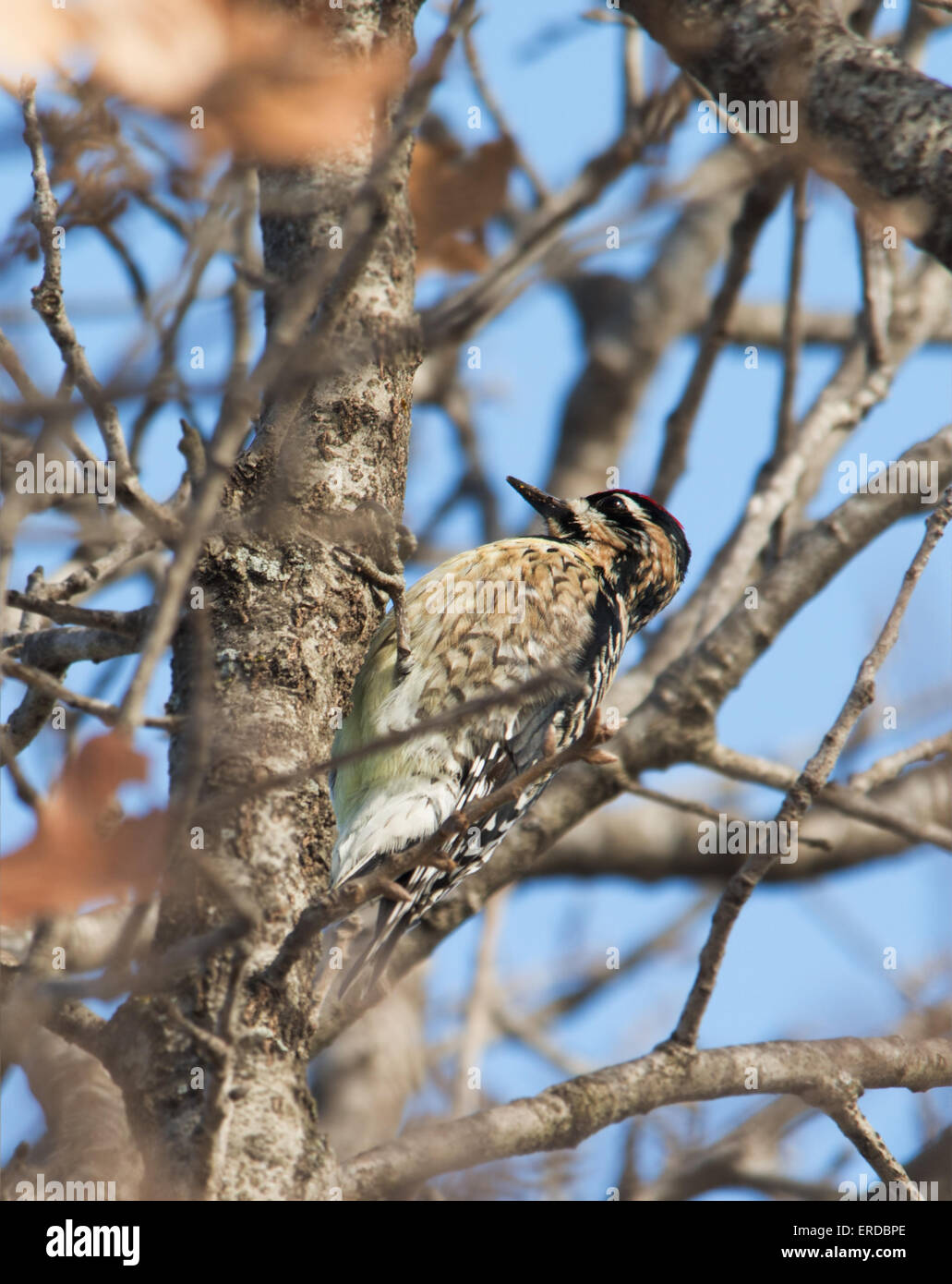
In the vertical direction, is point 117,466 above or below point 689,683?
below

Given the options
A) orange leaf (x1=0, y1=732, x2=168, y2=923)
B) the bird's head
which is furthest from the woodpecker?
orange leaf (x1=0, y1=732, x2=168, y2=923)

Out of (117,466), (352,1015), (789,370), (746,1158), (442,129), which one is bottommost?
(746,1158)

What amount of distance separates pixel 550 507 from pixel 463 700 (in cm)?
140

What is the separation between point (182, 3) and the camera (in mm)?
1960

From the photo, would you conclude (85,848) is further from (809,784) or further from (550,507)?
(550,507)

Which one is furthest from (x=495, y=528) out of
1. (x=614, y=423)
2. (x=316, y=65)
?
(x=316, y=65)

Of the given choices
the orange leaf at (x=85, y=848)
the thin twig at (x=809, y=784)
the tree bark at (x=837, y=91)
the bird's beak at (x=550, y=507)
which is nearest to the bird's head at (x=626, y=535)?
the bird's beak at (x=550, y=507)

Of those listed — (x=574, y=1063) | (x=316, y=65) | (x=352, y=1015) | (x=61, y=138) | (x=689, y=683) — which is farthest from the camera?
(x=574, y=1063)

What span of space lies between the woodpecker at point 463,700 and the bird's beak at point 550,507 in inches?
14.9

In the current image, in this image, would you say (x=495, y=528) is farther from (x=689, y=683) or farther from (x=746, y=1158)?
(x=746, y=1158)

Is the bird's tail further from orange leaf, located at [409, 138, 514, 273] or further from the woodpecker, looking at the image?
orange leaf, located at [409, 138, 514, 273]

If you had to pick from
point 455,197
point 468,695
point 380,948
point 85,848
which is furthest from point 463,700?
point 85,848

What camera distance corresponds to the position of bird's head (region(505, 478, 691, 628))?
16.6 ft
